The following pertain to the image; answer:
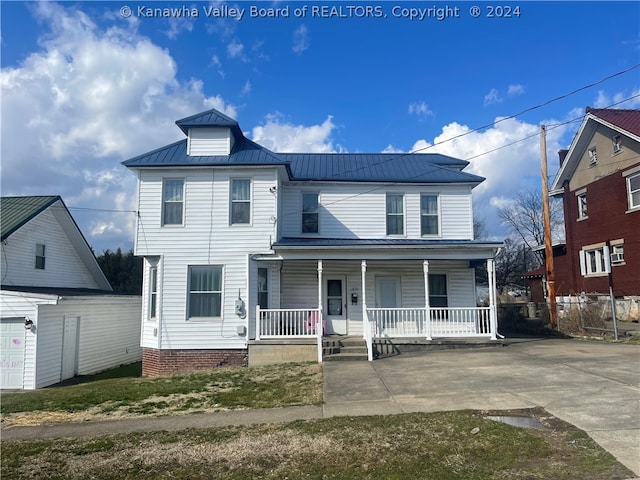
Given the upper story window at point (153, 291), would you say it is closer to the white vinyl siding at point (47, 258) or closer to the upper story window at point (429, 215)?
the white vinyl siding at point (47, 258)

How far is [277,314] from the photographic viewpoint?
14336mm

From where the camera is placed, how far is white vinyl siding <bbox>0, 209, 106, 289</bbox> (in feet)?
55.9

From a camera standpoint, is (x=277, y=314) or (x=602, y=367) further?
(x=277, y=314)

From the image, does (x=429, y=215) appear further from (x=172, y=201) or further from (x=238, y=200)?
(x=172, y=201)

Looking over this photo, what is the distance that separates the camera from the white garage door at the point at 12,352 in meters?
14.0

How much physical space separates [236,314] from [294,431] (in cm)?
787

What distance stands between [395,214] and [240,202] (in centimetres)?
574

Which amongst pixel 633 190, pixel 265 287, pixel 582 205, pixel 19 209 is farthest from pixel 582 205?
pixel 19 209

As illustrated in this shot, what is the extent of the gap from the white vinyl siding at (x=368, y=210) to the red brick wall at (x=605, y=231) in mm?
9996

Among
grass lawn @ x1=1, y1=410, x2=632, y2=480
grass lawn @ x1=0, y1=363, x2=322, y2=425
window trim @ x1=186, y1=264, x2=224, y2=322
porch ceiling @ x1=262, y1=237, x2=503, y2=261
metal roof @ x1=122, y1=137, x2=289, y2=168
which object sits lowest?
grass lawn @ x1=0, y1=363, x2=322, y2=425

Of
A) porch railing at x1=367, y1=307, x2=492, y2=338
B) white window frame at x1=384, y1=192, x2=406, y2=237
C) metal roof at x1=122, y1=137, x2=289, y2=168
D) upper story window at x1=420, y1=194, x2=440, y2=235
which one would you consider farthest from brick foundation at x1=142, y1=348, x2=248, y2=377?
upper story window at x1=420, y1=194, x2=440, y2=235

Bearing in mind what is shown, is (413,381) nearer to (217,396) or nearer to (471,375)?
(471,375)

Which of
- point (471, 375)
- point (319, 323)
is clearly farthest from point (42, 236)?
point (471, 375)

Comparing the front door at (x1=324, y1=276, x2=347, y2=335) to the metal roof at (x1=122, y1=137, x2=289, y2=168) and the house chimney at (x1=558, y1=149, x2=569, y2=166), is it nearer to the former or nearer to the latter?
the metal roof at (x1=122, y1=137, x2=289, y2=168)
